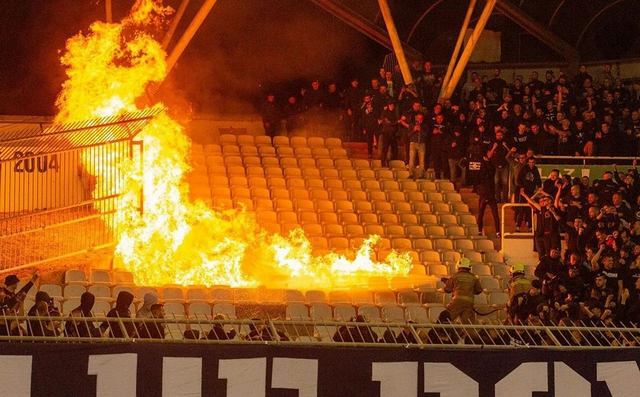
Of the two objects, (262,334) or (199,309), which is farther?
(199,309)

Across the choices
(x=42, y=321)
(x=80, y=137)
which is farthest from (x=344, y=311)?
(x=42, y=321)

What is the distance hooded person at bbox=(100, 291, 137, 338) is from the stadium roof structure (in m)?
16.8

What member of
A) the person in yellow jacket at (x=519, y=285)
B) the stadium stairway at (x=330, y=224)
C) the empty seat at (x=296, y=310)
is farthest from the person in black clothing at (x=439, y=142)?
the empty seat at (x=296, y=310)

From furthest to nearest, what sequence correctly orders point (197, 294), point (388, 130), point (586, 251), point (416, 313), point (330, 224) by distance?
point (388, 130), point (330, 224), point (586, 251), point (416, 313), point (197, 294)

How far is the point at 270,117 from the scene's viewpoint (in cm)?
2475

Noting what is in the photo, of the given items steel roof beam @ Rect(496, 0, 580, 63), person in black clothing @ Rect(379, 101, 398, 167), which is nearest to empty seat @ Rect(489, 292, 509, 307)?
person in black clothing @ Rect(379, 101, 398, 167)

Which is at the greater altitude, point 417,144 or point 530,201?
point 417,144

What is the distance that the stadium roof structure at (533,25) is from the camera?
28.6 meters

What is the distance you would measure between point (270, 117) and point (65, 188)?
7978 millimetres

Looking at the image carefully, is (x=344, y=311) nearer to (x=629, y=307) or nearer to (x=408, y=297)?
(x=408, y=297)

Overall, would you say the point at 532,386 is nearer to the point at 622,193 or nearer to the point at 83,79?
the point at 622,193

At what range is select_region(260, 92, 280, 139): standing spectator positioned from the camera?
24.7 meters

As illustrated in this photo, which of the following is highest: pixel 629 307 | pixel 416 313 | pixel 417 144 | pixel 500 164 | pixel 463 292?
pixel 417 144

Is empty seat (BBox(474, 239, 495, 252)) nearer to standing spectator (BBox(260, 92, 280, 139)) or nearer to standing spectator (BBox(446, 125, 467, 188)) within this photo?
standing spectator (BBox(446, 125, 467, 188))
